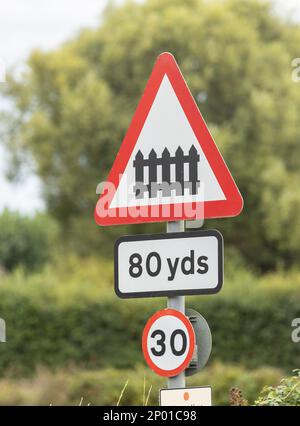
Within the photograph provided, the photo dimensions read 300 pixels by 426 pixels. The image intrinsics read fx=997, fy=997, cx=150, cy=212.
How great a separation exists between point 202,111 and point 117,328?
15.3 metres

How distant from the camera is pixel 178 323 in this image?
4973 millimetres

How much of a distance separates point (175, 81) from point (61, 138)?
30219 millimetres

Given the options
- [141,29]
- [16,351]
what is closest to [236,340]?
[16,351]

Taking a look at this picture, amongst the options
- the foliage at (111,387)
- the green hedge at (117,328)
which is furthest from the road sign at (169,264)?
the green hedge at (117,328)

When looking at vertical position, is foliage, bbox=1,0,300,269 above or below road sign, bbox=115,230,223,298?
above

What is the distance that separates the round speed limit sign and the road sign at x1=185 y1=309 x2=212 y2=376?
0.12m

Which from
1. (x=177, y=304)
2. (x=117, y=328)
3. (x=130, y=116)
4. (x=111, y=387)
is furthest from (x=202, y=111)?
(x=177, y=304)

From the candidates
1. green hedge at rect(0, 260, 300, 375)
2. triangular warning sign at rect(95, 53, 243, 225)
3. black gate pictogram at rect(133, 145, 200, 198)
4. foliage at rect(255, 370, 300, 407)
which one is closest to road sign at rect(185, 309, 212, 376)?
foliage at rect(255, 370, 300, 407)

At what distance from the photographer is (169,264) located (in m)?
4.97

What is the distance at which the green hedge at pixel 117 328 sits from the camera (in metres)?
19.5

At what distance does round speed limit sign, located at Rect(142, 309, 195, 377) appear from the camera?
4.94m

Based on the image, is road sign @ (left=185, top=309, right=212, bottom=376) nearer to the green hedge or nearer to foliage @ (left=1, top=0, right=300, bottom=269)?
the green hedge

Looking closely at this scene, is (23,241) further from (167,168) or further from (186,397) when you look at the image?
(186,397)
